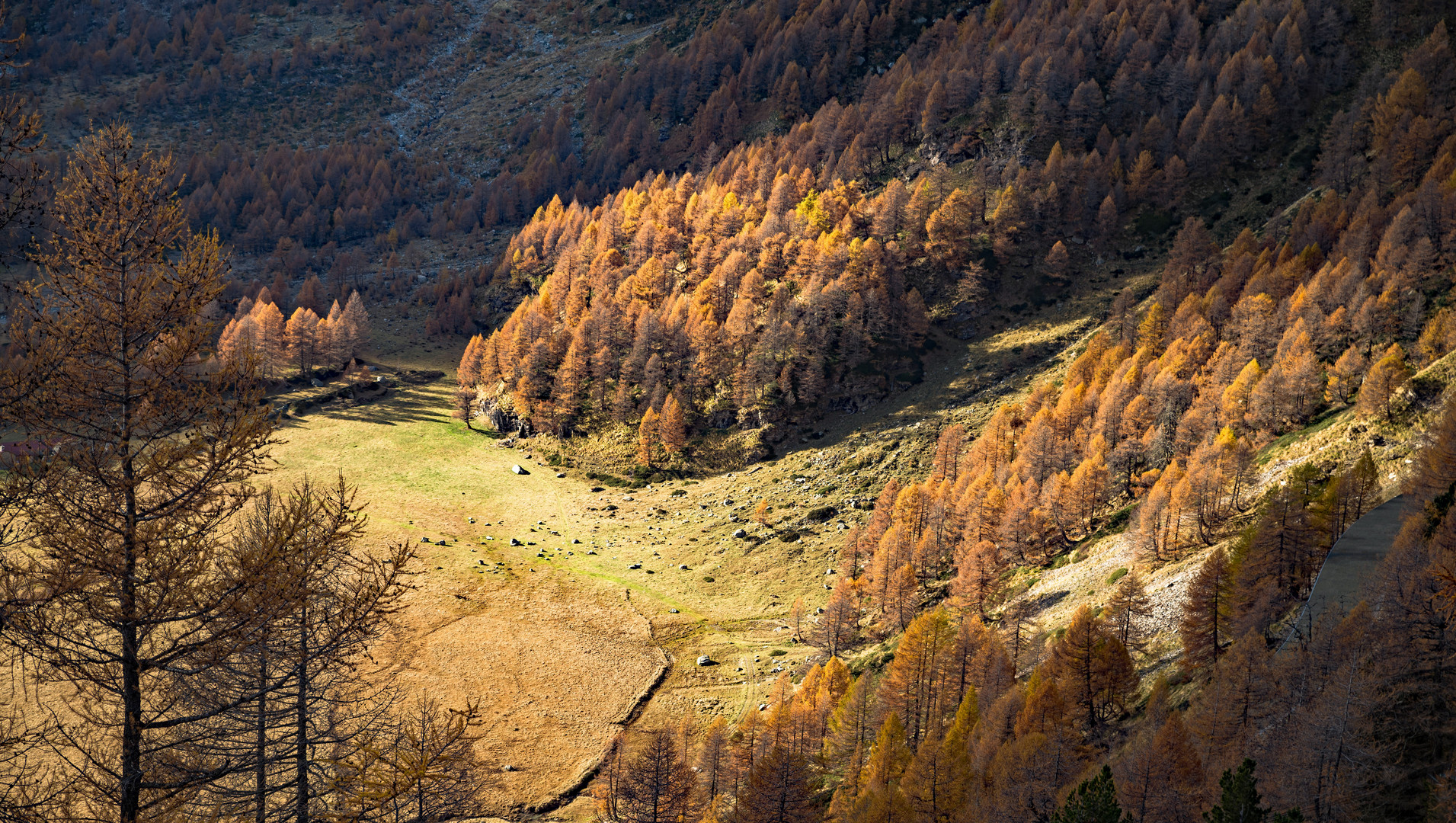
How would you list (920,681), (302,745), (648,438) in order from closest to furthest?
(302,745), (920,681), (648,438)

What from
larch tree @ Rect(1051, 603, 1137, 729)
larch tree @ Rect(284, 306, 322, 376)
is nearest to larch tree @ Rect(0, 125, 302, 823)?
larch tree @ Rect(1051, 603, 1137, 729)

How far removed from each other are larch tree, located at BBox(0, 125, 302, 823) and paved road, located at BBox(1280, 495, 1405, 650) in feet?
175

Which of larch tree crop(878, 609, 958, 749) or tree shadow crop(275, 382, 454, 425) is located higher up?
larch tree crop(878, 609, 958, 749)

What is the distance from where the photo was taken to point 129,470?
14.2 meters

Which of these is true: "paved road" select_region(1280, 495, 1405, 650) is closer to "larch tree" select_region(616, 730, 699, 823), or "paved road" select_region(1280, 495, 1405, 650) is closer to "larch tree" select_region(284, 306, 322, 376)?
"larch tree" select_region(616, 730, 699, 823)

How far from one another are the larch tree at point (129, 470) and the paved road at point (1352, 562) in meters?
53.5

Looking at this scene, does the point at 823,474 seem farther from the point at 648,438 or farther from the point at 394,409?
the point at 394,409

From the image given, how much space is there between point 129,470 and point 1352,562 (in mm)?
63307

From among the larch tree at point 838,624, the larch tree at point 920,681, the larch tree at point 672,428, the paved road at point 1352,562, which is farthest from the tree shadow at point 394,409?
the paved road at point 1352,562

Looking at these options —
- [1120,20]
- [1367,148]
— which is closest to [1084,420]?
[1367,148]

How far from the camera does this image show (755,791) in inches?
2195

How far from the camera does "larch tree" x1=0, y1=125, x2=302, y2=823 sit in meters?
13.9

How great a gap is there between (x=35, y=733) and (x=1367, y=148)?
179948 millimetres

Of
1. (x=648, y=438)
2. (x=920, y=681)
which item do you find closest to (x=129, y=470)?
(x=920, y=681)
